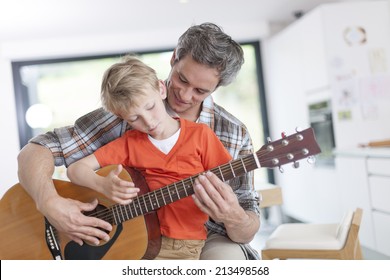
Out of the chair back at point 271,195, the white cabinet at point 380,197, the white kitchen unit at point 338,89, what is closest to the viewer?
the chair back at point 271,195

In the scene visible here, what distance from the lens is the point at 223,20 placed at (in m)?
0.91

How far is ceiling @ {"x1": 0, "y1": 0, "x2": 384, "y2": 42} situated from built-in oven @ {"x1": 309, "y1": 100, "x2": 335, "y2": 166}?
1363 mm

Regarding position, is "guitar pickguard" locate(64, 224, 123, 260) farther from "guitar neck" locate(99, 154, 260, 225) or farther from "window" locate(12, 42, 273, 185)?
"window" locate(12, 42, 273, 185)

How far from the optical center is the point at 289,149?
67cm

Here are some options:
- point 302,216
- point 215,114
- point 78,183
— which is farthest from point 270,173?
point 78,183

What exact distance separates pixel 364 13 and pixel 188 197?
183 centimetres

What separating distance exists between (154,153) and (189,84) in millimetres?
122

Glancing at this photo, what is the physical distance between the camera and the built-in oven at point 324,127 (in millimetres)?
2303

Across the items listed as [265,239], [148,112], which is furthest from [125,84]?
[265,239]

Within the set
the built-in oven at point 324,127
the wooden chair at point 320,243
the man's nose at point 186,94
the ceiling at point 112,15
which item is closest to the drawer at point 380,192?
the built-in oven at point 324,127

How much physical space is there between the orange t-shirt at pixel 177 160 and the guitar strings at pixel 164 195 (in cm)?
3

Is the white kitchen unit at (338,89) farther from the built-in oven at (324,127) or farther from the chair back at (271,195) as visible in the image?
the chair back at (271,195)

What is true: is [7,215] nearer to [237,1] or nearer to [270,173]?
[237,1]

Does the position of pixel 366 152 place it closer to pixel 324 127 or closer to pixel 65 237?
pixel 324 127
